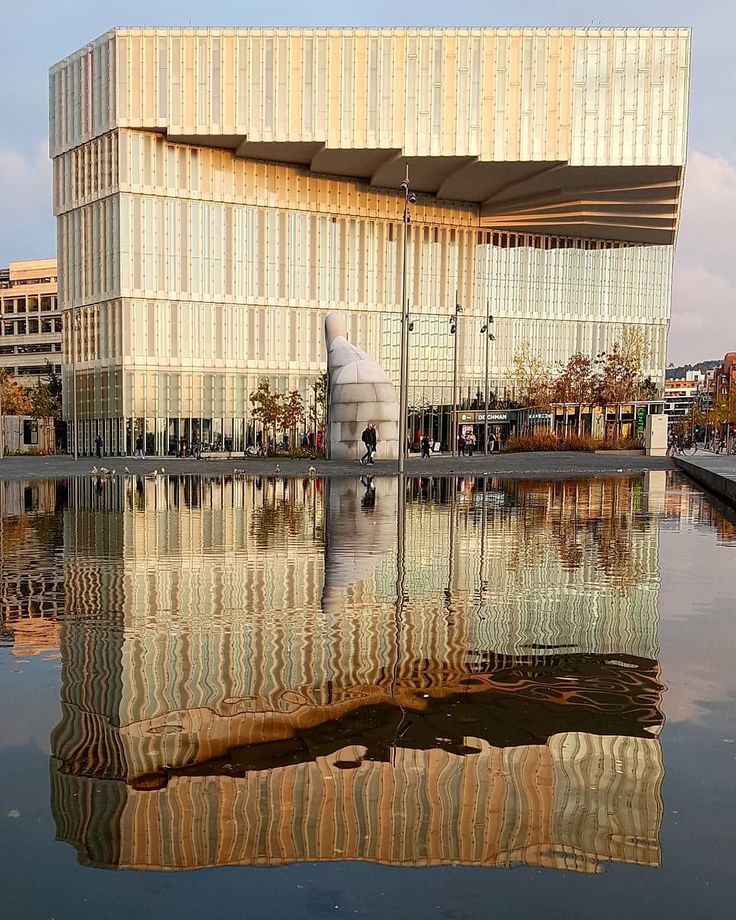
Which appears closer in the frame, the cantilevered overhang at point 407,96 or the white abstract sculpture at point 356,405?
the white abstract sculpture at point 356,405

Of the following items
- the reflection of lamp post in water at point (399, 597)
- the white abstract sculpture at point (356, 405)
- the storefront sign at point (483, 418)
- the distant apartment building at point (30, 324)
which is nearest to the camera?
the reflection of lamp post in water at point (399, 597)

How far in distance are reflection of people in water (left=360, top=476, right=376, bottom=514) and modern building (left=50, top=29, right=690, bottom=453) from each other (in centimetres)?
4305

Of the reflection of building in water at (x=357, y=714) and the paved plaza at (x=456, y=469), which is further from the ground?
the reflection of building in water at (x=357, y=714)

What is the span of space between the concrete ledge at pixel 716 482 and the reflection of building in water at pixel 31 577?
609 inches

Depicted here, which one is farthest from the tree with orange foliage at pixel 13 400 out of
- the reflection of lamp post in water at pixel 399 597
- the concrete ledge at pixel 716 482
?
the reflection of lamp post in water at pixel 399 597

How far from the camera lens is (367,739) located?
4797 mm

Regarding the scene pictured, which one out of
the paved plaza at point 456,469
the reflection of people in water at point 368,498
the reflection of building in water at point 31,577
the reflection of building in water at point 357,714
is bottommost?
the paved plaza at point 456,469

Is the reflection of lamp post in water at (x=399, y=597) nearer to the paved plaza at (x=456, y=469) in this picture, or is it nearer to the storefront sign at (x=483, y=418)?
the paved plaza at (x=456, y=469)

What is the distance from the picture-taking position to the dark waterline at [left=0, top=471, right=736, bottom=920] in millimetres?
3387

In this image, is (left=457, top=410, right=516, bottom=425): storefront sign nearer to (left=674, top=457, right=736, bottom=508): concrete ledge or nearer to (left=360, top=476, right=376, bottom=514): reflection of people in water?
(left=674, top=457, right=736, bottom=508): concrete ledge

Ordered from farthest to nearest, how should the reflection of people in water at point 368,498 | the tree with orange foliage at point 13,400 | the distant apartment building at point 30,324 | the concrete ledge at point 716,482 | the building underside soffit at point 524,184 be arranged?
the distant apartment building at point 30,324
the tree with orange foliage at point 13,400
the building underside soffit at point 524,184
the concrete ledge at point 716,482
the reflection of people in water at point 368,498

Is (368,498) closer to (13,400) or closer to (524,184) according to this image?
(524,184)

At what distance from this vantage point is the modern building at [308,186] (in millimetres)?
67188

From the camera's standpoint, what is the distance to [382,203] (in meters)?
78.7
